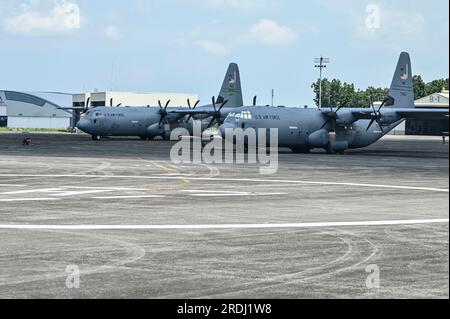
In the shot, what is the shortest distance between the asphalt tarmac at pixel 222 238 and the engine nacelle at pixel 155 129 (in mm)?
63994

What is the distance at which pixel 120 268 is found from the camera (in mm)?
13047

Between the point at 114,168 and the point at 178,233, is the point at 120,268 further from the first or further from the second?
the point at 114,168

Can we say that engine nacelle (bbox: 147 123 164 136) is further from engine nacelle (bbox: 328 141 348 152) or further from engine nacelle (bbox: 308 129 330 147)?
engine nacelle (bbox: 308 129 330 147)

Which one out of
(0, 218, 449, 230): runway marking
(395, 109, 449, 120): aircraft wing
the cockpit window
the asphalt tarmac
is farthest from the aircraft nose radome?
(0, 218, 449, 230): runway marking

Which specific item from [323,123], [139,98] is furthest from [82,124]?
[139,98]

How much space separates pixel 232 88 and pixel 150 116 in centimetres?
1012

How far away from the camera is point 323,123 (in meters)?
64.0

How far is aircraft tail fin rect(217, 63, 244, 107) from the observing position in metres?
98.1

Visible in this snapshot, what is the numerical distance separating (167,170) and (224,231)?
24252mm

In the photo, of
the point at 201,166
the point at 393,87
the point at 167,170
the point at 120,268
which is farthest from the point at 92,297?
the point at 393,87

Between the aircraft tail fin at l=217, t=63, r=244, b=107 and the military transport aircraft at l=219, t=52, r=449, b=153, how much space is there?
1255 inches

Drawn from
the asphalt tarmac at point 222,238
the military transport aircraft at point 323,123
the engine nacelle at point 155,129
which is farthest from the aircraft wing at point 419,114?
the engine nacelle at point 155,129

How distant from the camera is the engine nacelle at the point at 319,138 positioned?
6353 centimetres

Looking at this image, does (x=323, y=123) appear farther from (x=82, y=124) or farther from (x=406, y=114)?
(x=82, y=124)
